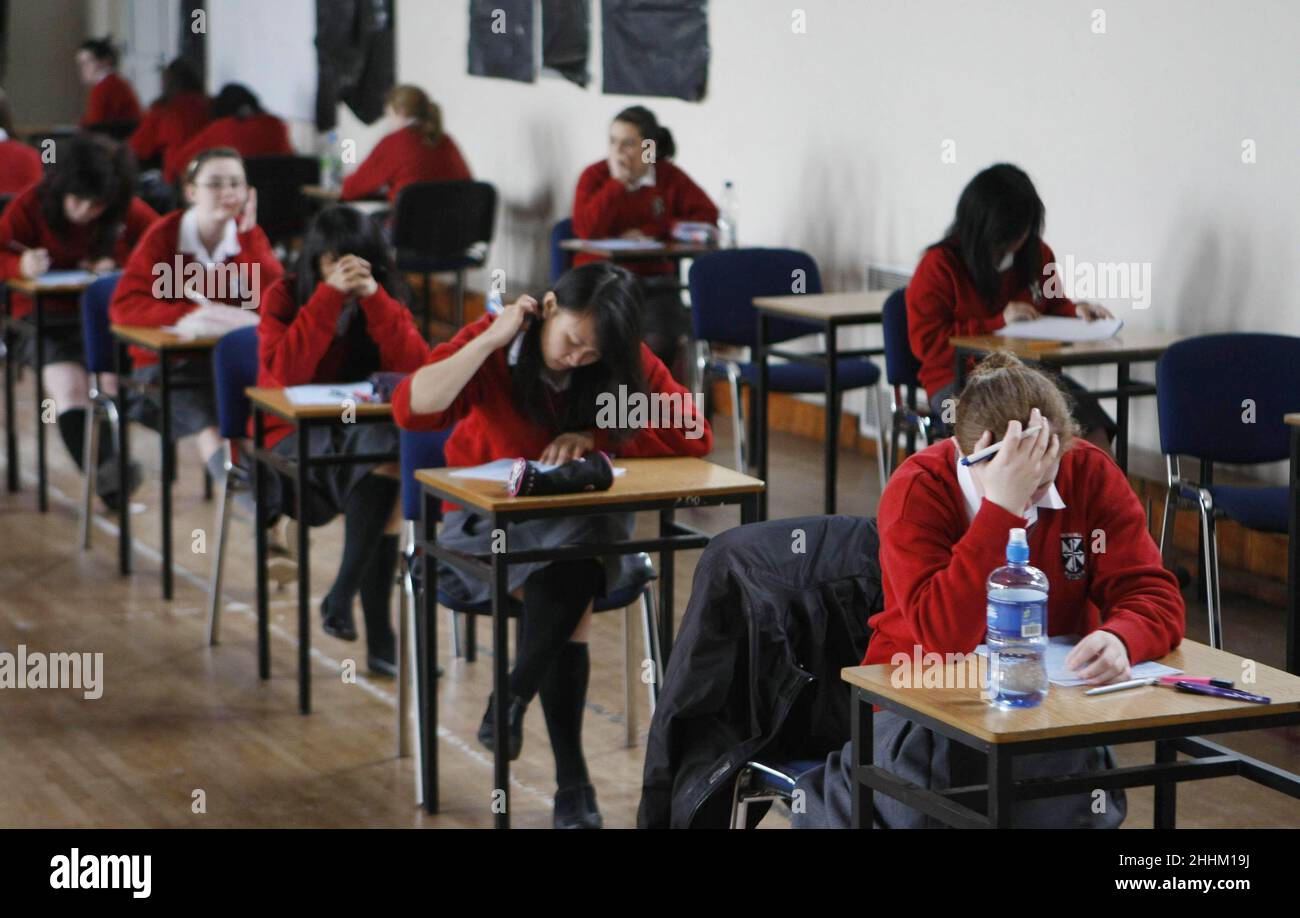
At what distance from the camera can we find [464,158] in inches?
373

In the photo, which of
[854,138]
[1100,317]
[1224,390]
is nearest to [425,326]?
[854,138]

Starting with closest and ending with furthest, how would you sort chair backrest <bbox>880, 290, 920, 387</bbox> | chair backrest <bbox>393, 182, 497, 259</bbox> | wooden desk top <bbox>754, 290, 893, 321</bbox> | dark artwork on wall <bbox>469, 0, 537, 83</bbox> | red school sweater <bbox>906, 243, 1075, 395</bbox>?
red school sweater <bbox>906, 243, 1075, 395</bbox> → chair backrest <bbox>880, 290, 920, 387</bbox> → wooden desk top <bbox>754, 290, 893, 321</bbox> → chair backrest <bbox>393, 182, 497, 259</bbox> → dark artwork on wall <bbox>469, 0, 537, 83</bbox>

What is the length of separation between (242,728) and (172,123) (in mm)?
7742

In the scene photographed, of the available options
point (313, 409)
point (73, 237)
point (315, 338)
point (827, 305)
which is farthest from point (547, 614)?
point (73, 237)

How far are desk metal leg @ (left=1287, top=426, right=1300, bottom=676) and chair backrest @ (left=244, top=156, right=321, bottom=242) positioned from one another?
21.8 feet

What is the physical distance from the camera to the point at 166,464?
17.1ft

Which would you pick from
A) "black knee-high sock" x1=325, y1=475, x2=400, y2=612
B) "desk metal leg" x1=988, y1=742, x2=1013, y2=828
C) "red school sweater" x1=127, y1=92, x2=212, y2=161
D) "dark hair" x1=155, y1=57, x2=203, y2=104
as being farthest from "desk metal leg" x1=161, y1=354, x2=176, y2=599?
"dark hair" x1=155, y1=57, x2=203, y2=104

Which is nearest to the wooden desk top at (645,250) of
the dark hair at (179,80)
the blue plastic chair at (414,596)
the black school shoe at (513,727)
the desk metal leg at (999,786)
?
the blue plastic chair at (414,596)

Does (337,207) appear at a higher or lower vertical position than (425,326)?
higher

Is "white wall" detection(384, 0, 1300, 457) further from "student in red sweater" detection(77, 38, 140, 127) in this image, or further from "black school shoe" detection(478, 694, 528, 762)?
"student in red sweater" detection(77, 38, 140, 127)

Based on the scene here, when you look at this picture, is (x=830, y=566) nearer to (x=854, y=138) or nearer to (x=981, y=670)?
(x=981, y=670)

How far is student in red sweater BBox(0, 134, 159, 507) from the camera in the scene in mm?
6102

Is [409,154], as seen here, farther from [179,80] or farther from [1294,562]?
[1294,562]

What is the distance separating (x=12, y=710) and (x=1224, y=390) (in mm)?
3006
